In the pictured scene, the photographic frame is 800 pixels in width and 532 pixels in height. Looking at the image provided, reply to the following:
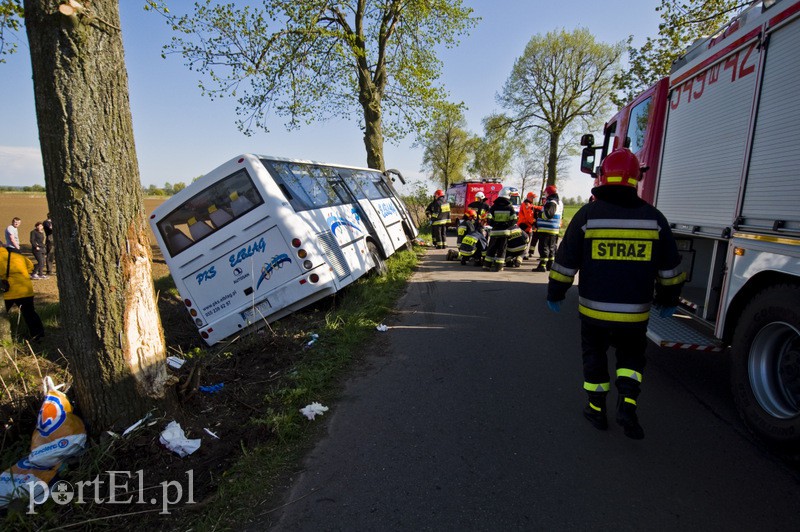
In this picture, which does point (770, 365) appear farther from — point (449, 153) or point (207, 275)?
point (449, 153)

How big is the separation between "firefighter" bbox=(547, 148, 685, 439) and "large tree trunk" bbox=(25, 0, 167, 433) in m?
3.09

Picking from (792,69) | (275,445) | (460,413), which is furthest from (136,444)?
(792,69)

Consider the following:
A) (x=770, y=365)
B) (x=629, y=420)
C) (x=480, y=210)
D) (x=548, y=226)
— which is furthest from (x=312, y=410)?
(x=480, y=210)

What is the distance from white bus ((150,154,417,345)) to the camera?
570cm

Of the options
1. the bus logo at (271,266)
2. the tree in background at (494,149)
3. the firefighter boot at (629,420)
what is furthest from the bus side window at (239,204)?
the tree in background at (494,149)

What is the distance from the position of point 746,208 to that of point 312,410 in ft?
12.1

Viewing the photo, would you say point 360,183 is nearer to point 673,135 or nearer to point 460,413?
point 673,135

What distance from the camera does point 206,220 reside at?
5969 mm

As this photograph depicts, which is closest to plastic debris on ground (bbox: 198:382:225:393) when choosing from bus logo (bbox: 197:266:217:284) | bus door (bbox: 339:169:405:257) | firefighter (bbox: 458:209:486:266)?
bus logo (bbox: 197:266:217:284)

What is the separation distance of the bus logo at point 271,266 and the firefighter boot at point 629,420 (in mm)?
4276

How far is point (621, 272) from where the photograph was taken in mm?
2930

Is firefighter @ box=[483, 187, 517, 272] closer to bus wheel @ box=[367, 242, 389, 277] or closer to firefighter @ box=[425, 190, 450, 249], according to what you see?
bus wheel @ box=[367, 242, 389, 277]

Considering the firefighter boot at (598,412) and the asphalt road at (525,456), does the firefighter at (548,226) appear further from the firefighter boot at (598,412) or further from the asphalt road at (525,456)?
the firefighter boot at (598,412)

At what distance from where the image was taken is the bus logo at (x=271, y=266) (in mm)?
5711
